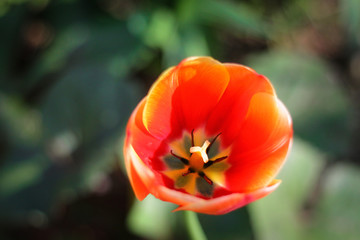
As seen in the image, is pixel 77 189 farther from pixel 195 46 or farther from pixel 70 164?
pixel 195 46

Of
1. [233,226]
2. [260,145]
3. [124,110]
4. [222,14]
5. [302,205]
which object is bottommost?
[302,205]

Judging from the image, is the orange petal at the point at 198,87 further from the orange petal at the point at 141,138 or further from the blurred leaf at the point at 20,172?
the blurred leaf at the point at 20,172

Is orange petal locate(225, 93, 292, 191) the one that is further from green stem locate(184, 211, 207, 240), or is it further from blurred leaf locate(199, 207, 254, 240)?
blurred leaf locate(199, 207, 254, 240)

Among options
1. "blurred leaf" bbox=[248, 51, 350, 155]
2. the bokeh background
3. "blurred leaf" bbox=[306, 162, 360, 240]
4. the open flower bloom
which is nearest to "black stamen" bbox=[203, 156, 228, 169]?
the open flower bloom

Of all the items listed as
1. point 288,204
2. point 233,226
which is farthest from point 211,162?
point 288,204

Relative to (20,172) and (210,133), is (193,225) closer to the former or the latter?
(210,133)

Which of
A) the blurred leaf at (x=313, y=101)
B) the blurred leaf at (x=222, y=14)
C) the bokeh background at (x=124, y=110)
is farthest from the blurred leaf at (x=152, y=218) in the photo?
the blurred leaf at (x=222, y=14)
